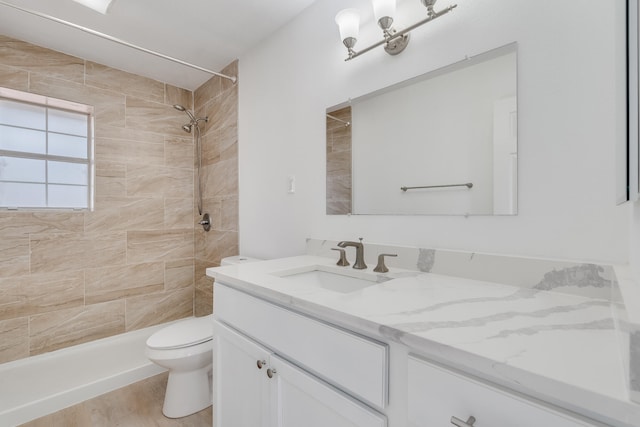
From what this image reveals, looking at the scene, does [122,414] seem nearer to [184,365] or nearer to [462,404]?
[184,365]

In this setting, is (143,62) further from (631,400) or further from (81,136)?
(631,400)

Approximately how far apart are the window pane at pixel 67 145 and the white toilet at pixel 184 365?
5.59 feet

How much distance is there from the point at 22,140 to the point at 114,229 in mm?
895

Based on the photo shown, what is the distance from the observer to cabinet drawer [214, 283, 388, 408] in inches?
26.0

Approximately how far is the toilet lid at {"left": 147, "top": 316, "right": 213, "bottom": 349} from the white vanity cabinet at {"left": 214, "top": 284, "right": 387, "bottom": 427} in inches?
18.9

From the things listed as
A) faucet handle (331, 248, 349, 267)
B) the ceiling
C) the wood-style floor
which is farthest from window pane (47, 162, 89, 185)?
faucet handle (331, 248, 349, 267)

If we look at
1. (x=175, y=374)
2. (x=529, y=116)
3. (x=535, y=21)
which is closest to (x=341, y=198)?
(x=529, y=116)

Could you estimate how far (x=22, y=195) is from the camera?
84.0 inches

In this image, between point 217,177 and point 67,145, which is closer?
point 67,145

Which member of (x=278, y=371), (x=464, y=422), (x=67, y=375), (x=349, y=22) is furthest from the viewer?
(x=67, y=375)

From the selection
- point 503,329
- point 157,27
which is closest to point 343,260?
point 503,329

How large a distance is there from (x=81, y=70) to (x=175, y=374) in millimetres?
2426

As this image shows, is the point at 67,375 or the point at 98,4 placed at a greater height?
the point at 98,4

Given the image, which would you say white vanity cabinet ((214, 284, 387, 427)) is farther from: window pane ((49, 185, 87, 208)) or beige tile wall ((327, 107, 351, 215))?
window pane ((49, 185, 87, 208))
